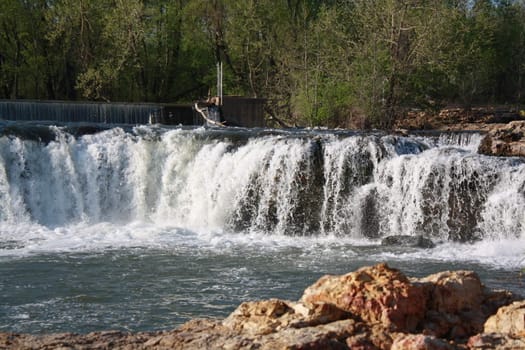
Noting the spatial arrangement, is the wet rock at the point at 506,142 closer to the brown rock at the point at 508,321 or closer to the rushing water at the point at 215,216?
the rushing water at the point at 215,216

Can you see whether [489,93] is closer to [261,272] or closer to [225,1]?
[225,1]

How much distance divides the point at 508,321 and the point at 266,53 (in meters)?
24.6

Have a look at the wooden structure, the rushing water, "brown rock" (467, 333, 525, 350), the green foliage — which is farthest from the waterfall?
"brown rock" (467, 333, 525, 350)

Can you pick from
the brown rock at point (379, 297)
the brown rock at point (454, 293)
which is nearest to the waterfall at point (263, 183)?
the brown rock at point (454, 293)

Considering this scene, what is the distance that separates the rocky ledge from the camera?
3689 mm

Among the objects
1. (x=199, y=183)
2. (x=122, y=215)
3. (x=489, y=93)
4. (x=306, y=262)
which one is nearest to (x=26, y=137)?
(x=122, y=215)

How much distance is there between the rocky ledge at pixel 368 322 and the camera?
12.1 feet

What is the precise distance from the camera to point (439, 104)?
76.0ft

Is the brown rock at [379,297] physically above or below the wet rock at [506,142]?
below

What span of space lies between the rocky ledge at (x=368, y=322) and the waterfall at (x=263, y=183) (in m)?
8.21

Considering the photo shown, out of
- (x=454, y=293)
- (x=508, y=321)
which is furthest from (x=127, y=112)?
(x=508, y=321)

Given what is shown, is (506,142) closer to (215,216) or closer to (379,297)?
(215,216)

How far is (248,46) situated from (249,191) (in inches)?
619

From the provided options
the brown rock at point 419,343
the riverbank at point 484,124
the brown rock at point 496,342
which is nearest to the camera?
the brown rock at point 419,343
